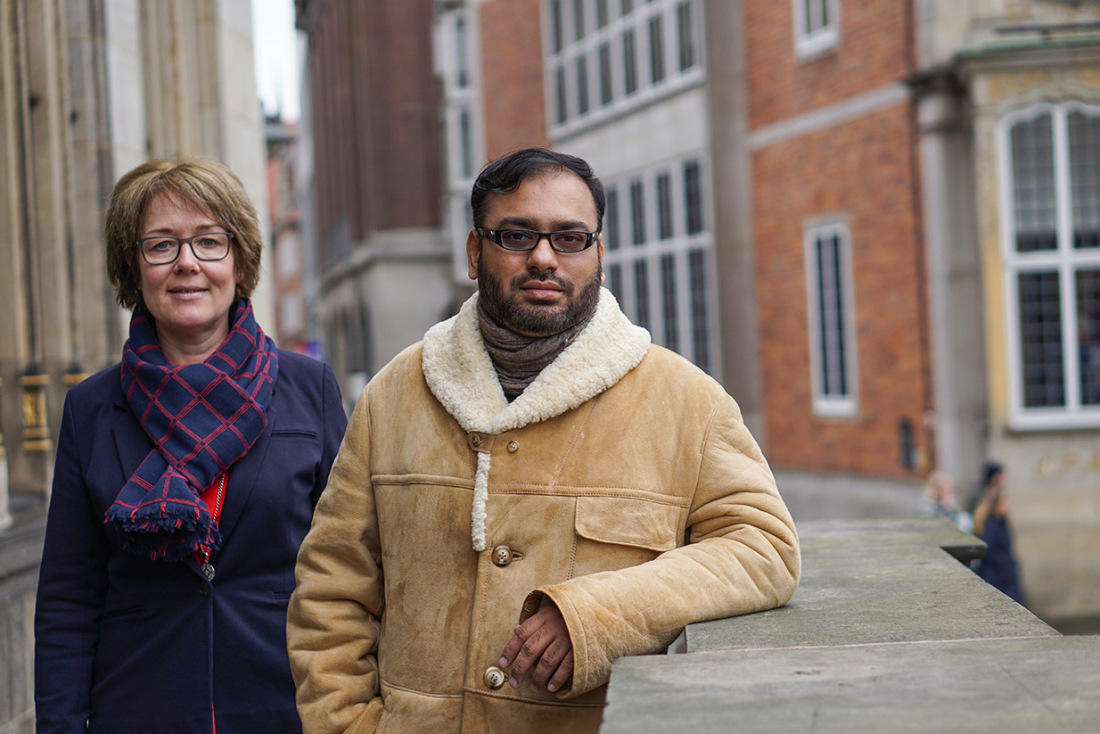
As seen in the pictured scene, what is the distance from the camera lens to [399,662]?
2531 mm

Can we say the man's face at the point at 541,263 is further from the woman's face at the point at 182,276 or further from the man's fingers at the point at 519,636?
the woman's face at the point at 182,276

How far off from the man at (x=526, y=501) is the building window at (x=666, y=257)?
1594 cm

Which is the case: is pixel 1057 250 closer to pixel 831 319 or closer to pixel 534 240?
pixel 831 319

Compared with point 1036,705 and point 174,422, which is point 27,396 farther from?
point 1036,705

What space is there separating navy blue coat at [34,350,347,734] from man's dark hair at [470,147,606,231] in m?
0.99

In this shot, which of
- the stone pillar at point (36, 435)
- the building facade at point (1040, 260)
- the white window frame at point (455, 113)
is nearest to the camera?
the stone pillar at point (36, 435)

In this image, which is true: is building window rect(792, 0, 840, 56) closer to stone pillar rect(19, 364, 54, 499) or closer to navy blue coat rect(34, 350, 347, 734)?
stone pillar rect(19, 364, 54, 499)

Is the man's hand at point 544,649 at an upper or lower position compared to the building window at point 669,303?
lower

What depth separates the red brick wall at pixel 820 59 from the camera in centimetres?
1443

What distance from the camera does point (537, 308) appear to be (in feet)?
8.05

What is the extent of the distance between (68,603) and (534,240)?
1435mm

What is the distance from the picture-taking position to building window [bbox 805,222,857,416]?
613 inches

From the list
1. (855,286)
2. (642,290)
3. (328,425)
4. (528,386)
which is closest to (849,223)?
(855,286)

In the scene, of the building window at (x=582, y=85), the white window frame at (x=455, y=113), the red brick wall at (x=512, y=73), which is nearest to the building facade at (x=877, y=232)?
the building window at (x=582, y=85)
